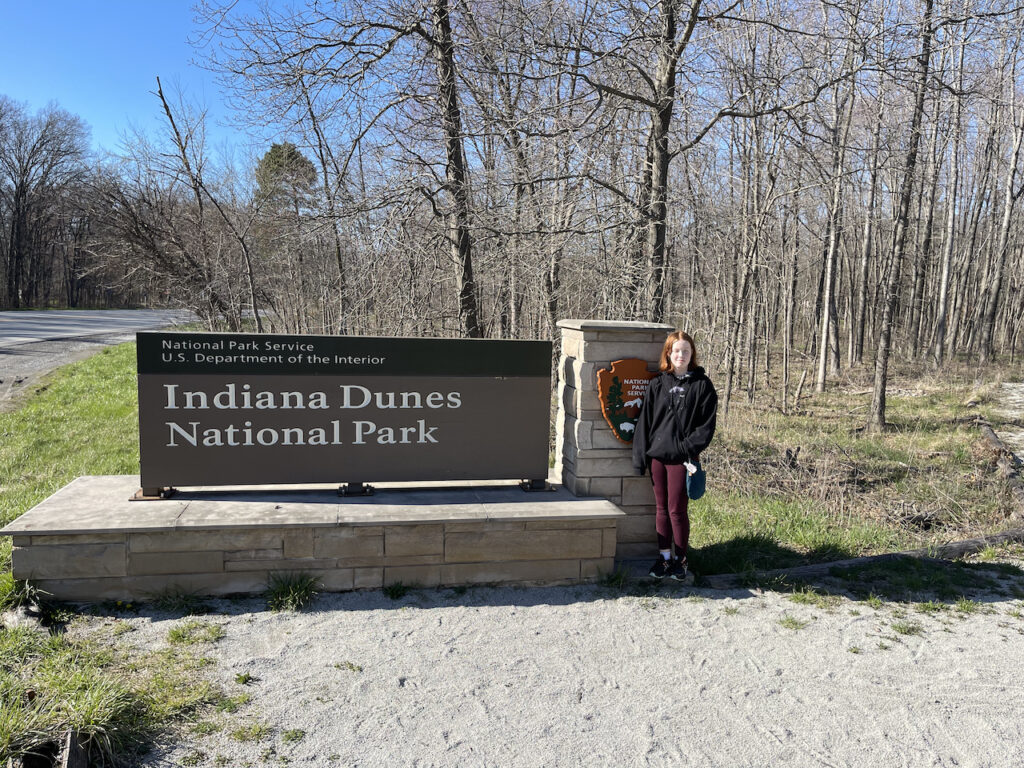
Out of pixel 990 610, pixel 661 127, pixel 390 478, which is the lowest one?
pixel 990 610

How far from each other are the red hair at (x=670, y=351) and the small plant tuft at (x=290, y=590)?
253 cm

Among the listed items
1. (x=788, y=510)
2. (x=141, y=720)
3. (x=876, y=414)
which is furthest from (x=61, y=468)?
(x=876, y=414)

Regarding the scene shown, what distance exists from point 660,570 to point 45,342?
1919cm

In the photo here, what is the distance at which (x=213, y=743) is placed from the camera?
277 cm

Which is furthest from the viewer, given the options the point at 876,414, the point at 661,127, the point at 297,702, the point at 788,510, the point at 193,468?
the point at 876,414

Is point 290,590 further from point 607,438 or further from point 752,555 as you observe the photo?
point 752,555

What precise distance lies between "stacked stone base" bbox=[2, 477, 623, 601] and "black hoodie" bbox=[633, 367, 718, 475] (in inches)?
19.9

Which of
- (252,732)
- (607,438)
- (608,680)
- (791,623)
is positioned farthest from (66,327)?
(791,623)

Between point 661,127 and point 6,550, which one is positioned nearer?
point 6,550

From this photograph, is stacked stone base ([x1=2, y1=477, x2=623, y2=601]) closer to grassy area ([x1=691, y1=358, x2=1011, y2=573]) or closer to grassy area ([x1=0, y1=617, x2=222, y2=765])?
grassy area ([x1=0, y1=617, x2=222, y2=765])

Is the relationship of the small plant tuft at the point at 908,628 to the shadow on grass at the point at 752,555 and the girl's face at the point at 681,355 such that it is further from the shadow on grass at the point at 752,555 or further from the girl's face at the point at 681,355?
the girl's face at the point at 681,355

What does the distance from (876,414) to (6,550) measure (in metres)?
12.2

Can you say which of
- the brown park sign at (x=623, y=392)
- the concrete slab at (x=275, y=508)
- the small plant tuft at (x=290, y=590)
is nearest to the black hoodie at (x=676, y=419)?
the brown park sign at (x=623, y=392)

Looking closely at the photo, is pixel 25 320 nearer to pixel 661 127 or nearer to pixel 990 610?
pixel 661 127
